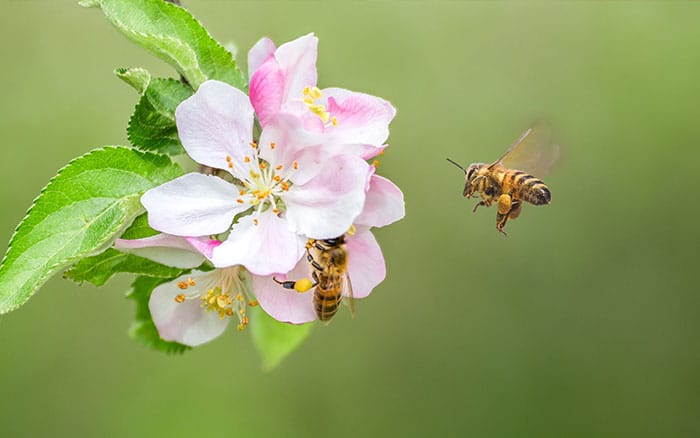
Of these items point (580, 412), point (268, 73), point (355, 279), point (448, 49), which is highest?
point (268, 73)

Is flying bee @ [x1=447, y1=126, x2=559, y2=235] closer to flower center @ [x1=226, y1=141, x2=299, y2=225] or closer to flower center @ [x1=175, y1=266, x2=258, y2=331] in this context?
flower center @ [x1=226, y1=141, x2=299, y2=225]

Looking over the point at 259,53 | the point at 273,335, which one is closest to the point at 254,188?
the point at 259,53

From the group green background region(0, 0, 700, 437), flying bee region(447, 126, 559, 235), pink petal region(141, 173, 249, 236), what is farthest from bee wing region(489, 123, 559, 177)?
green background region(0, 0, 700, 437)

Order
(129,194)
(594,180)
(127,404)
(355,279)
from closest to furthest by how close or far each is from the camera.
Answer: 1. (129,194)
2. (355,279)
3. (127,404)
4. (594,180)

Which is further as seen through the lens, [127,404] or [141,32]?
[127,404]

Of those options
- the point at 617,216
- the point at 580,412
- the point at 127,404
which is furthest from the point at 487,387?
the point at 127,404

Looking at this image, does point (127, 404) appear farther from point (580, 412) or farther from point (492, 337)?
point (580, 412)
